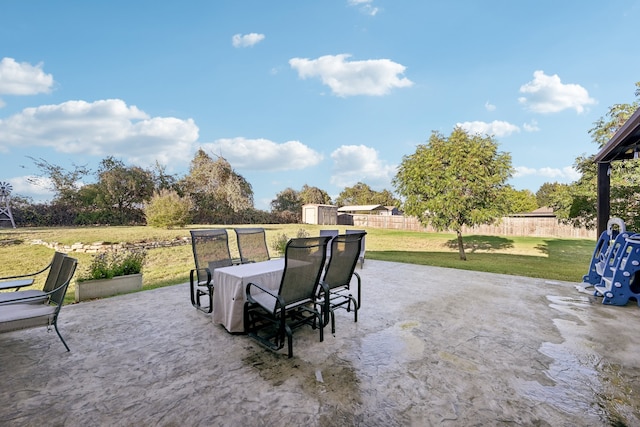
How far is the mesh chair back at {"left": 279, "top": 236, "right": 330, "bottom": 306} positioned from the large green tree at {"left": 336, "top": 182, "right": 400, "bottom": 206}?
41.4 meters

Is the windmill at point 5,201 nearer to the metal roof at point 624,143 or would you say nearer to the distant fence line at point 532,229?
the metal roof at point 624,143

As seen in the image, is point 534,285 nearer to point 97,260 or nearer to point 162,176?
point 97,260

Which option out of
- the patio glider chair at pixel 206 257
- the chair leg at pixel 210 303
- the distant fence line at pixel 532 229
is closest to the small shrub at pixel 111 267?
the patio glider chair at pixel 206 257

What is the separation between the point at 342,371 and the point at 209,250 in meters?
2.74

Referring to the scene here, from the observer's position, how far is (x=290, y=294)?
9.06ft

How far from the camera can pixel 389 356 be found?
2.67 m

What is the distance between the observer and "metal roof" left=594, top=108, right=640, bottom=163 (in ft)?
12.8

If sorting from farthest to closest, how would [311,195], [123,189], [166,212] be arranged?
1. [311,195]
2. [123,189]
3. [166,212]

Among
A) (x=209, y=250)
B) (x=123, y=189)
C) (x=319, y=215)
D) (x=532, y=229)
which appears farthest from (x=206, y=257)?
(x=532, y=229)

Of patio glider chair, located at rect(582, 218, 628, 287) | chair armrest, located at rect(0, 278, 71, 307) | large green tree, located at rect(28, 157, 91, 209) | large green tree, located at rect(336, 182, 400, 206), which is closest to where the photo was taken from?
chair armrest, located at rect(0, 278, 71, 307)

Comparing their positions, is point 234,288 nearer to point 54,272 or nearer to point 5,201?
point 54,272

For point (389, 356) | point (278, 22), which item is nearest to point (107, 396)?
point (389, 356)

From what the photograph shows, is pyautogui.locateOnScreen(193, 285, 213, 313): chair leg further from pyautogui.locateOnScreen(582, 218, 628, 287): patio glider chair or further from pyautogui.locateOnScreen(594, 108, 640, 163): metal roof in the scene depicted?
pyautogui.locateOnScreen(582, 218, 628, 287): patio glider chair

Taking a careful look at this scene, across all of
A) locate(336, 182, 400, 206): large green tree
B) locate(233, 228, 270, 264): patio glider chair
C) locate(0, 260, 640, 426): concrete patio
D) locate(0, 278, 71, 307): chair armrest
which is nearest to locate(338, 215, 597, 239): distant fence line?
locate(233, 228, 270, 264): patio glider chair
